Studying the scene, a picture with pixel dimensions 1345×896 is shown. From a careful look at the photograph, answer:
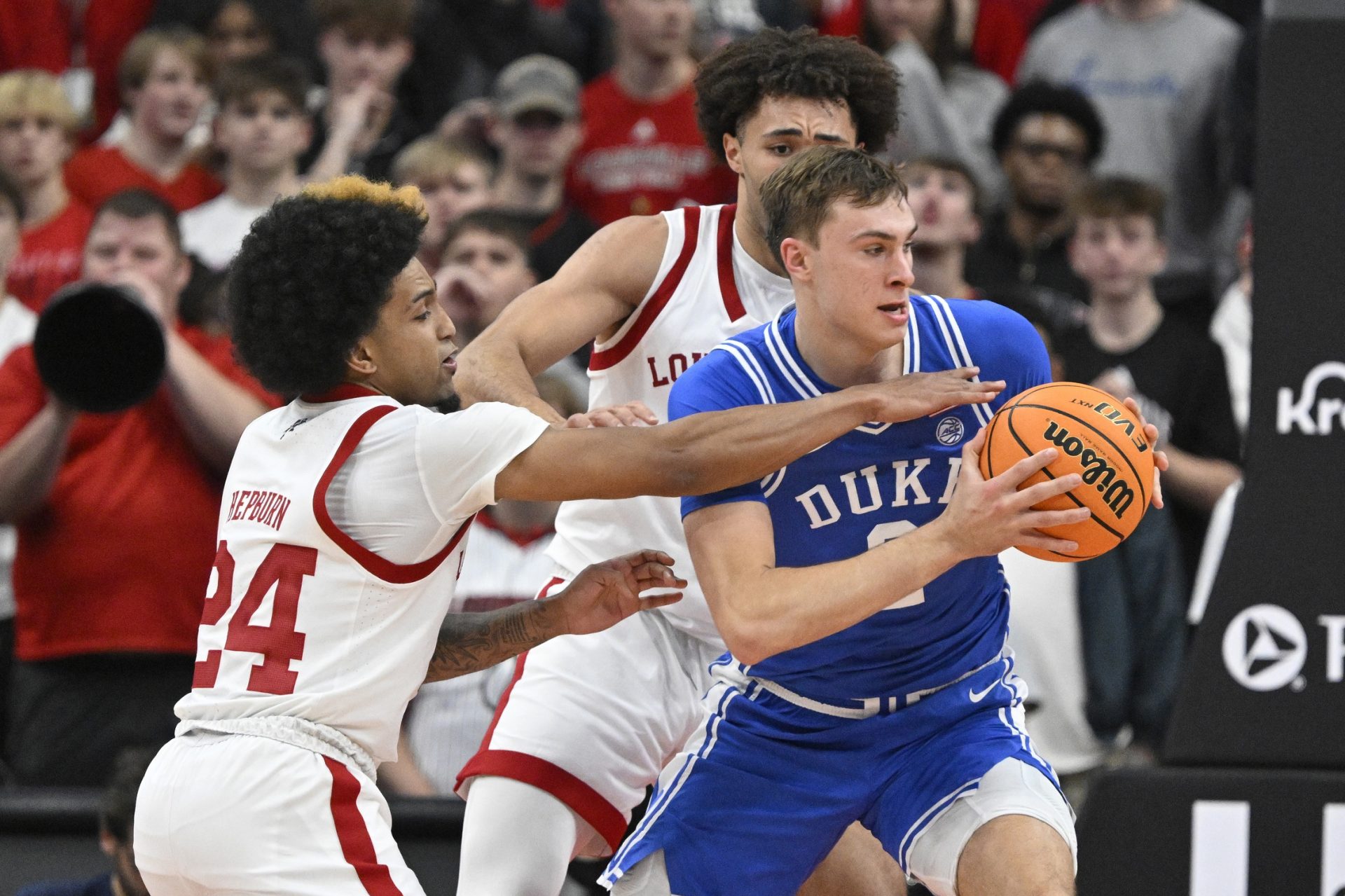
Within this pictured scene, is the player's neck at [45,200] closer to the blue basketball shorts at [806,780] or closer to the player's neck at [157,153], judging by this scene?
the player's neck at [157,153]

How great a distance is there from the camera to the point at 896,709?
181 inches

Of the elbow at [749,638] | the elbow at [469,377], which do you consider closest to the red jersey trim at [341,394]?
the elbow at [469,377]

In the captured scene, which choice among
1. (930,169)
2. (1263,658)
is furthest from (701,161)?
(1263,658)

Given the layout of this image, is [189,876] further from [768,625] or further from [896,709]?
[896,709]

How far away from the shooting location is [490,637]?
14.9 ft

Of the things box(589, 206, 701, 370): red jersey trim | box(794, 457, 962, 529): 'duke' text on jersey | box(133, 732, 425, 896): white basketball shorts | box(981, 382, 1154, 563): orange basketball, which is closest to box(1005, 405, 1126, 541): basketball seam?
box(981, 382, 1154, 563): orange basketball

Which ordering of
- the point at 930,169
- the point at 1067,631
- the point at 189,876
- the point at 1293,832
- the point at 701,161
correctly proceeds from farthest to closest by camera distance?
the point at 701,161, the point at 930,169, the point at 1067,631, the point at 1293,832, the point at 189,876

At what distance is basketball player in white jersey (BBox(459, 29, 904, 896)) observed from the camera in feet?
16.3

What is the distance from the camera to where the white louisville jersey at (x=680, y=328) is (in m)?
5.12

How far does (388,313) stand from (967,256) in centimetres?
→ 490

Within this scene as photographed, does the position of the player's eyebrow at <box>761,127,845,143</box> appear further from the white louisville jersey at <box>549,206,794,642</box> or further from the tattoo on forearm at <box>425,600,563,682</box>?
the tattoo on forearm at <box>425,600,563,682</box>

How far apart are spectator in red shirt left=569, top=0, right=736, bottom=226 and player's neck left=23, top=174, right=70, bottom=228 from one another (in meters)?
2.46

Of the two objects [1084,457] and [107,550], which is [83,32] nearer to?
[107,550]

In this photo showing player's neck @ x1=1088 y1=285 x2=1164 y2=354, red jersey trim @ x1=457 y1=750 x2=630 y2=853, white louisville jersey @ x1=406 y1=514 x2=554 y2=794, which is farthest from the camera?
player's neck @ x1=1088 y1=285 x2=1164 y2=354
